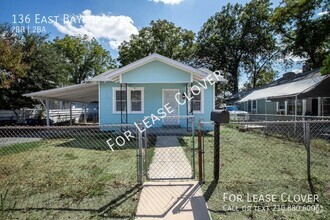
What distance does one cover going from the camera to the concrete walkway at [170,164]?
649cm

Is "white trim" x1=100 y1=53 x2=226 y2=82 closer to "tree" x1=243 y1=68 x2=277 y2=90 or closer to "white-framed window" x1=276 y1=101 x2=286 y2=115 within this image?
"white-framed window" x1=276 y1=101 x2=286 y2=115

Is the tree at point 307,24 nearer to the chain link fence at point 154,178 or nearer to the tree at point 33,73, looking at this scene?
the chain link fence at point 154,178

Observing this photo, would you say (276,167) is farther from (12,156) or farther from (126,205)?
(12,156)

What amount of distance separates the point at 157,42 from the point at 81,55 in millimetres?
13693

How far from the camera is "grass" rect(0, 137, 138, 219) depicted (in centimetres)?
460

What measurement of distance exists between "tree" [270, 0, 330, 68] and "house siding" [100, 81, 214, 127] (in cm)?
1808

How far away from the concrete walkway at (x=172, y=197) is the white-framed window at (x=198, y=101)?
376 inches

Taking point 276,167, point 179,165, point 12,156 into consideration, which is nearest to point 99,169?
point 179,165

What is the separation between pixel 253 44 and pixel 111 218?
40.2 meters

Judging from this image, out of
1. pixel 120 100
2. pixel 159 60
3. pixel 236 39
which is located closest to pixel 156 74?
pixel 159 60

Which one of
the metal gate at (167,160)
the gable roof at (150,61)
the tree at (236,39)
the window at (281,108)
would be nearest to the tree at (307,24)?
the tree at (236,39)

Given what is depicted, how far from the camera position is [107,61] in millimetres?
49938

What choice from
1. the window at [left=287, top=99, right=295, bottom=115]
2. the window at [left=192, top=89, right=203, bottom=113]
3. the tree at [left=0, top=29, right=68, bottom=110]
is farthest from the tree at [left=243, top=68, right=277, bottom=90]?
the tree at [left=0, top=29, right=68, bottom=110]

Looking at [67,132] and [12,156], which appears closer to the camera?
[12,156]
